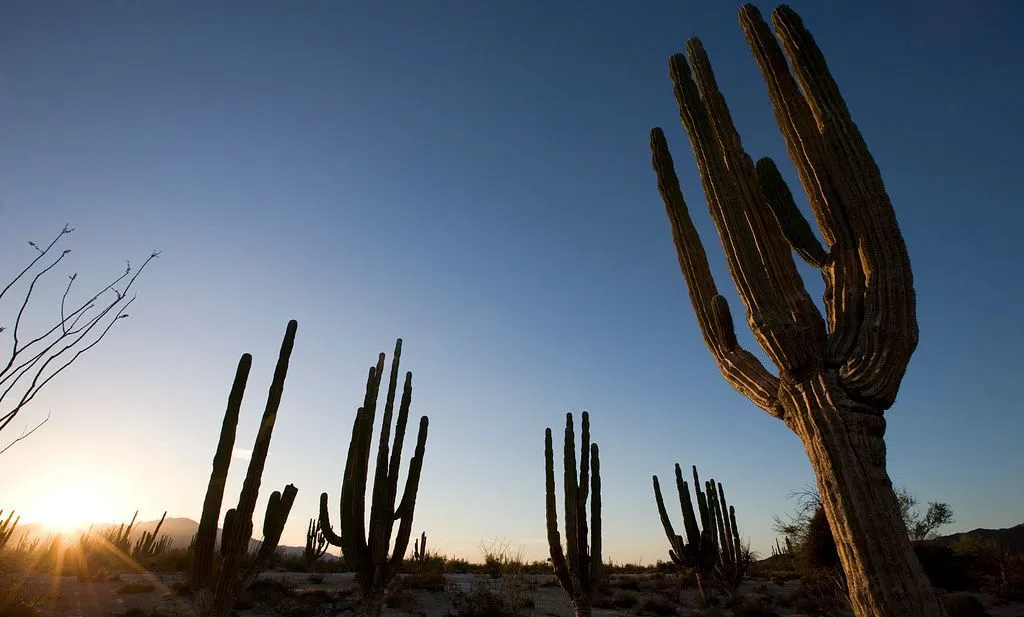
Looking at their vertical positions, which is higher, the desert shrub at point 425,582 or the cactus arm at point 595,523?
the cactus arm at point 595,523

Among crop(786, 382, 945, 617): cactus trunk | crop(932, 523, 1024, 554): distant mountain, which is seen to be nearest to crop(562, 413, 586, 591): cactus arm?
crop(786, 382, 945, 617): cactus trunk

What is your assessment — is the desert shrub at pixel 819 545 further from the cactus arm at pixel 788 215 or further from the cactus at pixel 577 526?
the cactus arm at pixel 788 215

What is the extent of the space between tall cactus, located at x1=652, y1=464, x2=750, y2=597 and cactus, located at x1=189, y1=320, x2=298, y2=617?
38.1 feet

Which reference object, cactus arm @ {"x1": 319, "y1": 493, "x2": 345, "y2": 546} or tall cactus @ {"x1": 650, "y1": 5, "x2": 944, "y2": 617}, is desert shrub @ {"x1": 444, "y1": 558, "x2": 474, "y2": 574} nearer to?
cactus arm @ {"x1": 319, "y1": 493, "x2": 345, "y2": 546}


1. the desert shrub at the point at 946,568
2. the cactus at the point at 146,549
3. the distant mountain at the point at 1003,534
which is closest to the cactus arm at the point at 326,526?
the cactus at the point at 146,549

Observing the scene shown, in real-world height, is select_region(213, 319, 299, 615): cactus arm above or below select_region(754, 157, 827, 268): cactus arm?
below

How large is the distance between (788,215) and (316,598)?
52.0ft

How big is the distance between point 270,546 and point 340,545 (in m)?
1.31

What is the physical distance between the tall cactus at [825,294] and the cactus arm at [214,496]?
23.5ft

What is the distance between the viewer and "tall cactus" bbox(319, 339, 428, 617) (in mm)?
9469

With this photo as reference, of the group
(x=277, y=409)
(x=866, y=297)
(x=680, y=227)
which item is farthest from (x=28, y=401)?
(x=277, y=409)

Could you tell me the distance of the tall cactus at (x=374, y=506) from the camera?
9.47 metres

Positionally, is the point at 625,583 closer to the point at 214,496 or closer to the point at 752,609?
the point at 752,609

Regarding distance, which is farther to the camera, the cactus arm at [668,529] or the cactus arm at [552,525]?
Answer: the cactus arm at [668,529]
